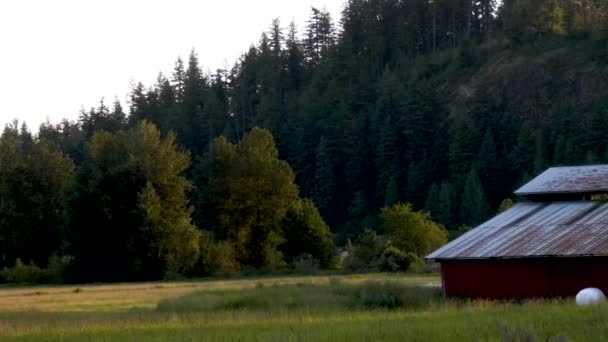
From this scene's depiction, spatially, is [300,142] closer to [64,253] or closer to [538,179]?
[64,253]

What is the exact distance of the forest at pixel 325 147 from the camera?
251ft

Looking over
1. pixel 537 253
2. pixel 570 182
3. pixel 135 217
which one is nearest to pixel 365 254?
pixel 135 217

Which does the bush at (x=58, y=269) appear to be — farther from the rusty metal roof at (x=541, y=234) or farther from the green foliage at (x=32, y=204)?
the rusty metal roof at (x=541, y=234)

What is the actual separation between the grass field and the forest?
3007cm

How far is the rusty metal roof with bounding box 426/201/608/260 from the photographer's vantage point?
37.4 meters

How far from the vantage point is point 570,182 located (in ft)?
143

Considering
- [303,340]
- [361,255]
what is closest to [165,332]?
[303,340]

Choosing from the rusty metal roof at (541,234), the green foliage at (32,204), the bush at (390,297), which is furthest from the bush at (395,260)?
the bush at (390,297)

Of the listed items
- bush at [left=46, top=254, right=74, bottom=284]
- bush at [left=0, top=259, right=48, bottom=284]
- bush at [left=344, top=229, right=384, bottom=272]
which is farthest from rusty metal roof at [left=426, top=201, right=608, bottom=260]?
bush at [left=0, top=259, right=48, bottom=284]

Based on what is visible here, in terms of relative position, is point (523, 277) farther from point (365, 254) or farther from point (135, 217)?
point (135, 217)

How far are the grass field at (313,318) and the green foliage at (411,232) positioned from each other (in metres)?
31.9

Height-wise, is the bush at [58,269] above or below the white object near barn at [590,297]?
above

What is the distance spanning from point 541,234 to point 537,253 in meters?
2.07

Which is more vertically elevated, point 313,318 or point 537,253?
point 537,253
